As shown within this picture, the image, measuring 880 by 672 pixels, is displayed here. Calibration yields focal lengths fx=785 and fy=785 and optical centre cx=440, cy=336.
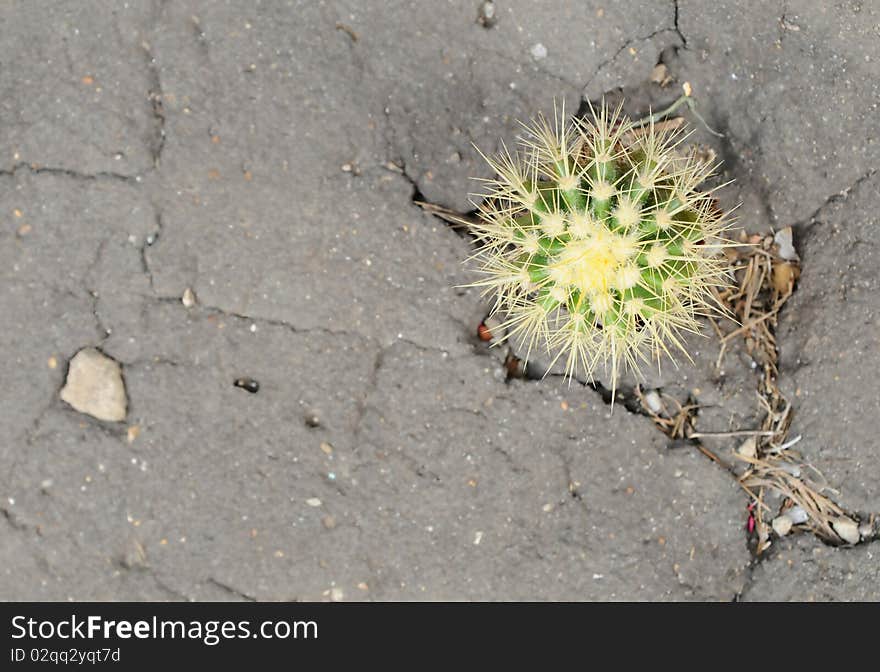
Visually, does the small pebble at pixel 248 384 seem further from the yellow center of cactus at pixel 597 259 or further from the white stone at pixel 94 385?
the yellow center of cactus at pixel 597 259

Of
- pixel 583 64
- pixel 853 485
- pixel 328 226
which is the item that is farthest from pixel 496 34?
pixel 853 485

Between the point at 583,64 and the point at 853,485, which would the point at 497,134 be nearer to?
the point at 583,64

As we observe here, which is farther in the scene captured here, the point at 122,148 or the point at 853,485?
the point at 853,485

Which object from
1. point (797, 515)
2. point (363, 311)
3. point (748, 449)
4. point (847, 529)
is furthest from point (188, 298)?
point (847, 529)

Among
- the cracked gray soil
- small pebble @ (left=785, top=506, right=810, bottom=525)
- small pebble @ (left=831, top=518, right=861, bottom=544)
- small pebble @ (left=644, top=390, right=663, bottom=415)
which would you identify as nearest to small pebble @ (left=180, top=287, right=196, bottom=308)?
the cracked gray soil

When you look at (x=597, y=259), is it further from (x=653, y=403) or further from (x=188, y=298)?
(x=188, y=298)

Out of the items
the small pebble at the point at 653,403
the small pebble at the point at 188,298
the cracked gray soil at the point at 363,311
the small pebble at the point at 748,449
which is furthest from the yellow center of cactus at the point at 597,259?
the small pebble at the point at 188,298
